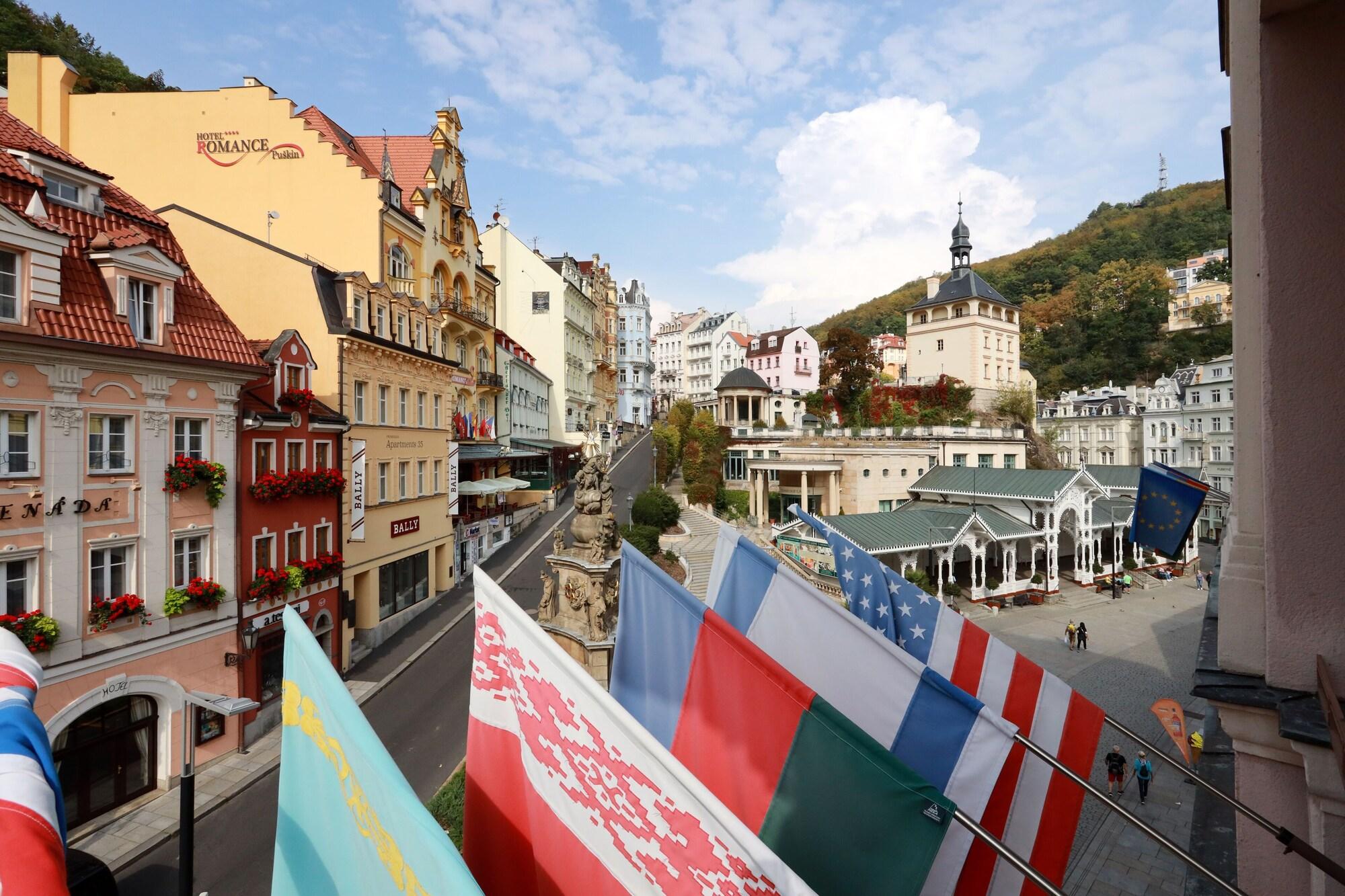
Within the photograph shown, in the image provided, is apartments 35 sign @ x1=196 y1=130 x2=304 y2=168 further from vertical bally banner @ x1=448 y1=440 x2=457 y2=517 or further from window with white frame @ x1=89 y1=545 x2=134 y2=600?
window with white frame @ x1=89 y1=545 x2=134 y2=600

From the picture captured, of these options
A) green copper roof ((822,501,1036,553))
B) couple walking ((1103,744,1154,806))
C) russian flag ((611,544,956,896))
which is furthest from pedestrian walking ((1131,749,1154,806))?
russian flag ((611,544,956,896))

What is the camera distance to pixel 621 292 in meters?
97.9

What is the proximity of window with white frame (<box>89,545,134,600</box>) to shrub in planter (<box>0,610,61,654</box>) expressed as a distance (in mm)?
1073

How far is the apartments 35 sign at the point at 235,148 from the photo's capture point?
25.4 meters

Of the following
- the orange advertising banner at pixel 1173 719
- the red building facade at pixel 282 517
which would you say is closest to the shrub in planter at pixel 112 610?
the red building facade at pixel 282 517

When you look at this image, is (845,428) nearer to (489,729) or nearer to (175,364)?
(175,364)

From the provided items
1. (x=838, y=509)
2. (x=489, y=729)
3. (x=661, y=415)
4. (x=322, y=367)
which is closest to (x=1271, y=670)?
(x=489, y=729)

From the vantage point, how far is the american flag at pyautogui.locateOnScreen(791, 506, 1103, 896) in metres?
4.32

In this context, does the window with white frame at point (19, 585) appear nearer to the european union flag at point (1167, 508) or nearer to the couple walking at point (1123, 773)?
the european union flag at point (1167, 508)

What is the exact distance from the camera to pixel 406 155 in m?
32.1

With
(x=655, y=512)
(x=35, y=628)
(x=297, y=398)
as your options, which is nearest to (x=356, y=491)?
(x=297, y=398)

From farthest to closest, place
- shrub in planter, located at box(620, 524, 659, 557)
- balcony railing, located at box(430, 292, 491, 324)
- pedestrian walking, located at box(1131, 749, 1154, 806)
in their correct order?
balcony railing, located at box(430, 292, 491, 324) → shrub in planter, located at box(620, 524, 659, 557) → pedestrian walking, located at box(1131, 749, 1154, 806)

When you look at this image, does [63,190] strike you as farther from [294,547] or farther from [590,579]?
[590,579]

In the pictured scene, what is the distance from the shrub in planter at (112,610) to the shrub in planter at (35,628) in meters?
0.65
